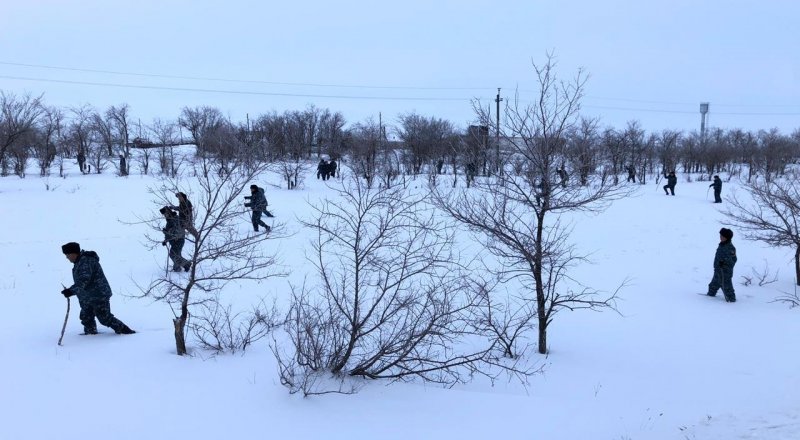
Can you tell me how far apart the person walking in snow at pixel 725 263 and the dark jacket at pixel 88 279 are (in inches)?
432

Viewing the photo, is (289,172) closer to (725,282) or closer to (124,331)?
(124,331)

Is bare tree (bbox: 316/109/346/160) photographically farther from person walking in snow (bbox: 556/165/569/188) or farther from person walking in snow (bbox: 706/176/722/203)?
person walking in snow (bbox: 556/165/569/188)

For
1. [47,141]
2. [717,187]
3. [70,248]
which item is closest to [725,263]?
[70,248]

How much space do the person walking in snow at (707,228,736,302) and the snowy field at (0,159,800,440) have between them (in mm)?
324

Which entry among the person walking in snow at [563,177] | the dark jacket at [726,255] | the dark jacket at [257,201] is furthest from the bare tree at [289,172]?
the person walking in snow at [563,177]

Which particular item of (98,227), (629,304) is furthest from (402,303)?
(98,227)

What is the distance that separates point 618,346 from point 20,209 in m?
18.9

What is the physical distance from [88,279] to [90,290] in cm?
15

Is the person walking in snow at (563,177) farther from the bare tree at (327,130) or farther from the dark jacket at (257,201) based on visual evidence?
the bare tree at (327,130)

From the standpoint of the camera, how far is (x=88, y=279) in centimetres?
793

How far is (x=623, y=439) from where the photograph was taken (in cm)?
559

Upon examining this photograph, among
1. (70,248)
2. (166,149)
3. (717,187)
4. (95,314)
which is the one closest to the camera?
(70,248)

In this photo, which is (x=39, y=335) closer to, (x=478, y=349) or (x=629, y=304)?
(x=478, y=349)

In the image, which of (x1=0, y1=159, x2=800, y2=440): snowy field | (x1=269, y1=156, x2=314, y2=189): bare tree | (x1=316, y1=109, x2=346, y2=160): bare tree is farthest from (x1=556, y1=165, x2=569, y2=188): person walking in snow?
(x1=316, y1=109, x2=346, y2=160): bare tree
